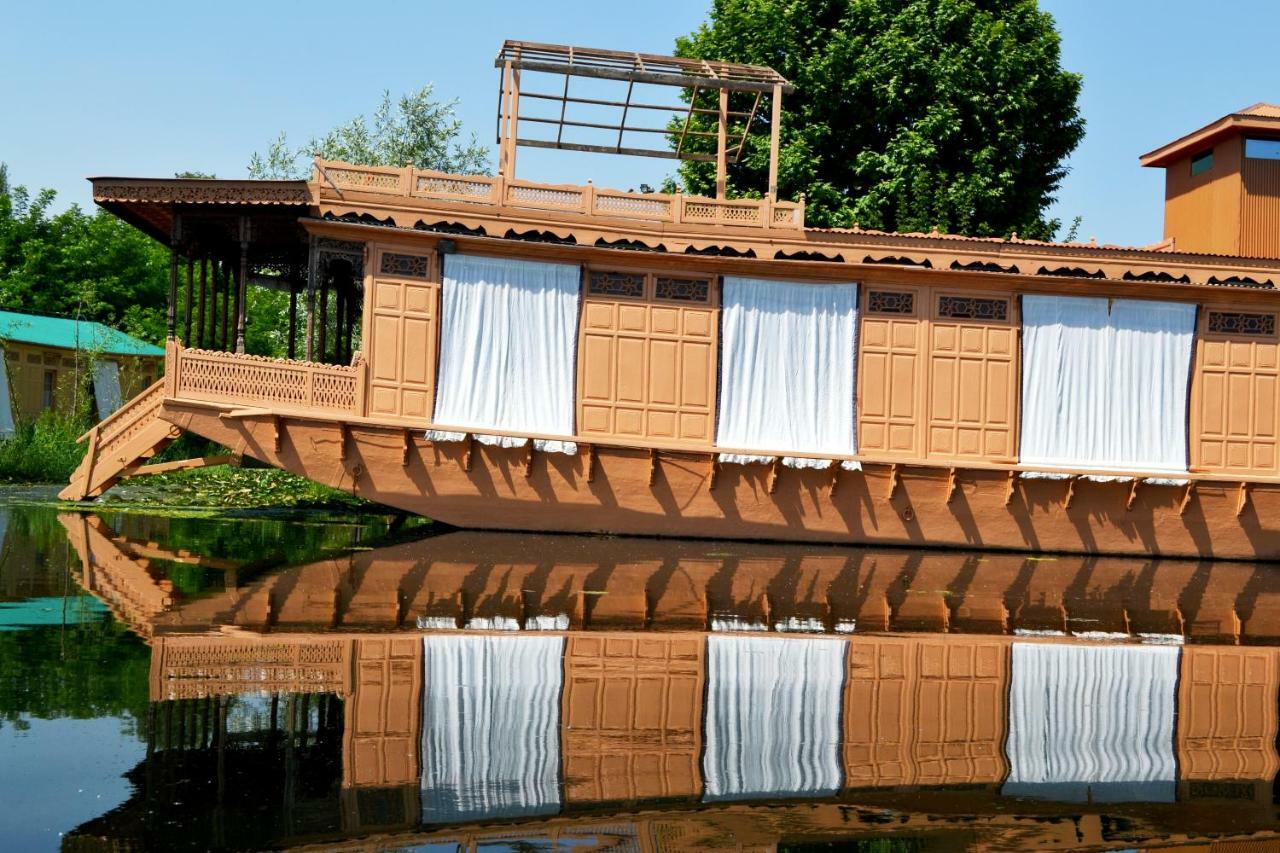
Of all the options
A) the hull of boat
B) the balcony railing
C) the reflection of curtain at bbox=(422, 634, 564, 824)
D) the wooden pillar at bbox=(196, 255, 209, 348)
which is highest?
the balcony railing

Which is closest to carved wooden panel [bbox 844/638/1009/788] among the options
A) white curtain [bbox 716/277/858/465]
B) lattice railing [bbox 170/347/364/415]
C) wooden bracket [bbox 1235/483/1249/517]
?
white curtain [bbox 716/277/858/465]

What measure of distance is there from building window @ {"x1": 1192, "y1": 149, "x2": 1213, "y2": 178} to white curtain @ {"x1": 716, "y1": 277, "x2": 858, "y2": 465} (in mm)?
7237

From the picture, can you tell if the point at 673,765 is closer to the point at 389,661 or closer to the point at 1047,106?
the point at 389,661

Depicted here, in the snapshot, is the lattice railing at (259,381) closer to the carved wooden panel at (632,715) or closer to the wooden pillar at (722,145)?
the wooden pillar at (722,145)

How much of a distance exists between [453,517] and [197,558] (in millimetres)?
Result: 4365

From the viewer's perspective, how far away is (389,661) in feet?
25.0

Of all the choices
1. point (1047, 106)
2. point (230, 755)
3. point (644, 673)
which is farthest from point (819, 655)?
point (1047, 106)

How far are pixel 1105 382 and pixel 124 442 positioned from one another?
1370 cm

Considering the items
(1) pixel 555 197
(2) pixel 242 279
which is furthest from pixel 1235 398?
(2) pixel 242 279

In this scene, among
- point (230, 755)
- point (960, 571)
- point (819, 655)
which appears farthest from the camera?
point (960, 571)

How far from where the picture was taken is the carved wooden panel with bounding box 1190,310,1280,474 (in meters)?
17.2

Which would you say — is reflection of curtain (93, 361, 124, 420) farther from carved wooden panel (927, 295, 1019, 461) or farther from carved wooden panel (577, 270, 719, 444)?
carved wooden panel (927, 295, 1019, 461)

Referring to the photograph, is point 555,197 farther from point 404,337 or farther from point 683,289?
point 404,337

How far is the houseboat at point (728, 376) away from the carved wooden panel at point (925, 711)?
775 cm
